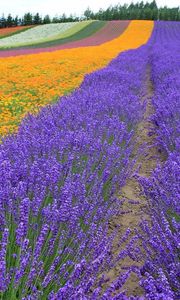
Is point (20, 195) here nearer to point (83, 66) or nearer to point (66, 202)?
point (66, 202)

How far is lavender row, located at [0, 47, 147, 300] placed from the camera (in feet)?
5.05

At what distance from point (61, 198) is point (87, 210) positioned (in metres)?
0.26

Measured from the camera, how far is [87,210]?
229cm

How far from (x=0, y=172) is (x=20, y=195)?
0.17m

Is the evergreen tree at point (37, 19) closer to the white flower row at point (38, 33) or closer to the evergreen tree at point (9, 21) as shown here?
the evergreen tree at point (9, 21)

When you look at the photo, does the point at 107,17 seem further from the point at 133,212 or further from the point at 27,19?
the point at 133,212

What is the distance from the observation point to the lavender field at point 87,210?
1.56 m

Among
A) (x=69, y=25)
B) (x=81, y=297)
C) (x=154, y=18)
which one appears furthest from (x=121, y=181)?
(x=154, y=18)

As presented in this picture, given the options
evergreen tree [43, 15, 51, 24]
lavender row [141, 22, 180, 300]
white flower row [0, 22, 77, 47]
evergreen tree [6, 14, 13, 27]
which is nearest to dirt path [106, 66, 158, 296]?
lavender row [141, 22, 180, 300]

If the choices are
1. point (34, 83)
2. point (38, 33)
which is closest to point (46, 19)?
point (38, 33)

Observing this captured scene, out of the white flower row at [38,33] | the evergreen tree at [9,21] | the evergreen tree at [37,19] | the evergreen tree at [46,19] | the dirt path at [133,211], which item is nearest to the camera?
the dirt path at [133,211]

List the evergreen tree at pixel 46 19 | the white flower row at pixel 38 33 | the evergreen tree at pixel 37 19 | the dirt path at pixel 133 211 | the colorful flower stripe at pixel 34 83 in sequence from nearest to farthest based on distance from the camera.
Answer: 1. the dirt path at pixel 133 211
2. the colorful flower stripe at pixel 34 83
3. the white flower row at pixel 38 33
4. the evergreen tree at pixel 37 19
5. the evergreen tree at pixel 46 19

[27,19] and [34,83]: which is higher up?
[27,19]

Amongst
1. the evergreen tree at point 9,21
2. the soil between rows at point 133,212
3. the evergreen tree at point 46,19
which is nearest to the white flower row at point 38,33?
the evergreen tree at point 9,21
